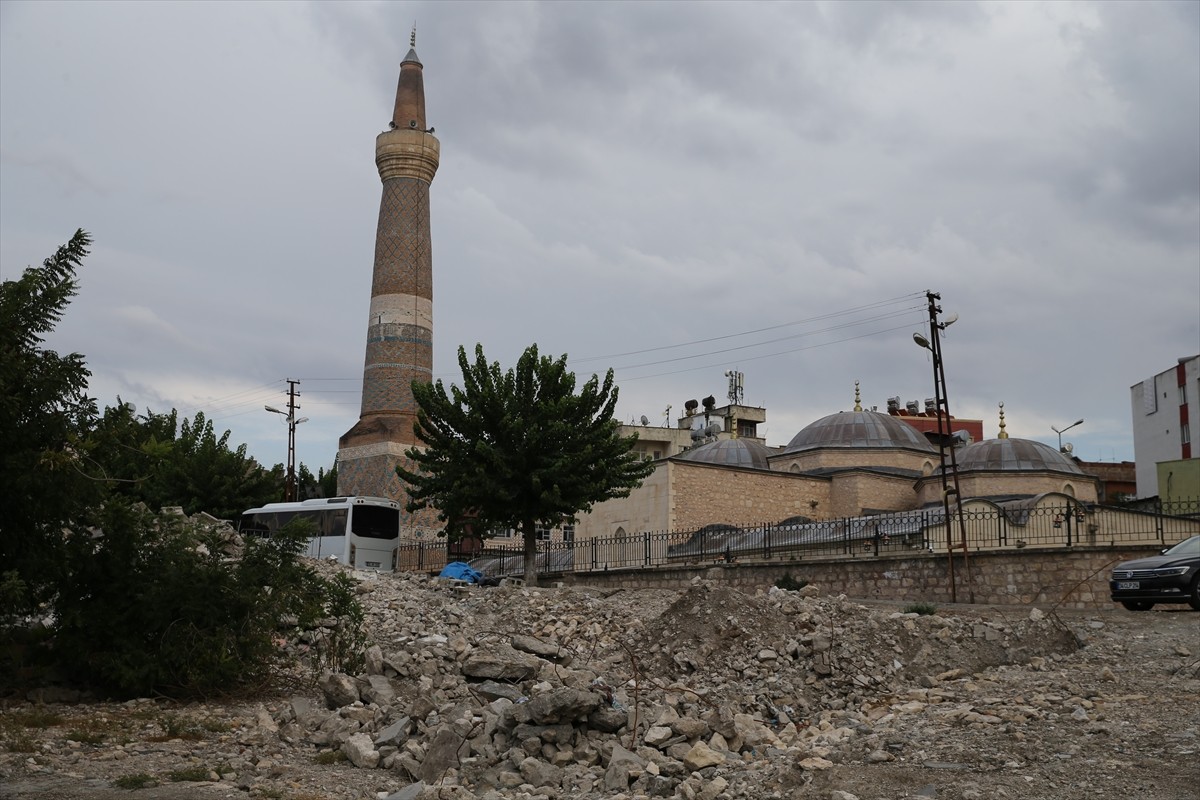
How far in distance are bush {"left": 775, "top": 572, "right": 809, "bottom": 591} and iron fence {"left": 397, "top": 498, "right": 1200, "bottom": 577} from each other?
92cm

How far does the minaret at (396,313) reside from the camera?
3397 centimetres

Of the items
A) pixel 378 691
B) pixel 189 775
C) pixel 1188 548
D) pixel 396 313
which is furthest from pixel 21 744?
pixel 396 313

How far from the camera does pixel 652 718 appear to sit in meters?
9.12

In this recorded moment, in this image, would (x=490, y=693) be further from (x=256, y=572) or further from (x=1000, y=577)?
(x=1000, y=577)

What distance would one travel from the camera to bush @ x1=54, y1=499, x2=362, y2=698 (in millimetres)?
11297

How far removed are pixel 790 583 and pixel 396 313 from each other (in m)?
17.9

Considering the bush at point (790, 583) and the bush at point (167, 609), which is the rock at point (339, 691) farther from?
the bush at point (790, 583)

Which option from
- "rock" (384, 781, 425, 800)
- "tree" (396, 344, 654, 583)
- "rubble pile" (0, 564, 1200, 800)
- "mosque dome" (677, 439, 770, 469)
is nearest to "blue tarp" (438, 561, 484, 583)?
"tree" (396, 344, 654, 583)

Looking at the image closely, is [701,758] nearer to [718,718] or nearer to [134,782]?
[718,718]

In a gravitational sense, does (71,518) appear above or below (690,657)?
above

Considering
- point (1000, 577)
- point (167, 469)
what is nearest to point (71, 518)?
point (1000, 577)

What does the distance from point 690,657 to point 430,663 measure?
2.79m

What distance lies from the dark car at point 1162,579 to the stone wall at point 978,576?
166cm

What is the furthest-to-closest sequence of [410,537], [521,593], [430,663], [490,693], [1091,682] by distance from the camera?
[410,537] → [521,593] → [430,663] → [1091,682] → [490,693]
